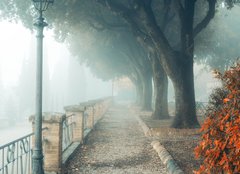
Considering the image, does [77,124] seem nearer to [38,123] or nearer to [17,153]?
[38,123]

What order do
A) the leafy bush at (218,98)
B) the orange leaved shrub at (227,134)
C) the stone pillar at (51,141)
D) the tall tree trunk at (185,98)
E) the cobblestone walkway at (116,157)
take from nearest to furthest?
the orange leaved shrub at (227,134)
the leafy bush at (218,98)
the stone pillar at (51,141)
the cobblestone walkway at (116,157)
the tall tree trunk at (185,98)

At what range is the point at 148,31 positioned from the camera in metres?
14.9

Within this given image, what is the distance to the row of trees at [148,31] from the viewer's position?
14.6 m

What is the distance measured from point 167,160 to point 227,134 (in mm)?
4840

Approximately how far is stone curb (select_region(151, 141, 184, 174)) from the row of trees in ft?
12.4

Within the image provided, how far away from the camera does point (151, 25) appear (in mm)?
14609

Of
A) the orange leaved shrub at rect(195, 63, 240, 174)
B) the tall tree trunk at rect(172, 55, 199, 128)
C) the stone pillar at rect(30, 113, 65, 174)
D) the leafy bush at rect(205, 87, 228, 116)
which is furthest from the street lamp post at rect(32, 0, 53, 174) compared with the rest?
the tall tree trunk at rect(172, 55, 199, 128)

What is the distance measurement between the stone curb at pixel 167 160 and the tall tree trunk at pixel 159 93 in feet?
28.9

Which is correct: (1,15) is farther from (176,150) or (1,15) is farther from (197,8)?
(176,150)

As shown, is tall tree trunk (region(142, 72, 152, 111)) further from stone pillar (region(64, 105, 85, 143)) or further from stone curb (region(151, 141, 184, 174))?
stone curb (region(151, 141, 184, 174))

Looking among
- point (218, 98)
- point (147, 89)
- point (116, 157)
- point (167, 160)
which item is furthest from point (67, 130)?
point (147, 89)

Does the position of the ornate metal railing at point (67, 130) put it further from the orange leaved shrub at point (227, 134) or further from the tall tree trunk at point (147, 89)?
the tall tree trunk at point (147, 89)

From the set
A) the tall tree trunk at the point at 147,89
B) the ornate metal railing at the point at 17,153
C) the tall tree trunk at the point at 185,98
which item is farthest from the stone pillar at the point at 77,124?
the tall tree trunk at the point at 147,89

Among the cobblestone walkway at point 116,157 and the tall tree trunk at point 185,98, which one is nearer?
the cobblestone walkway at point 116,157
